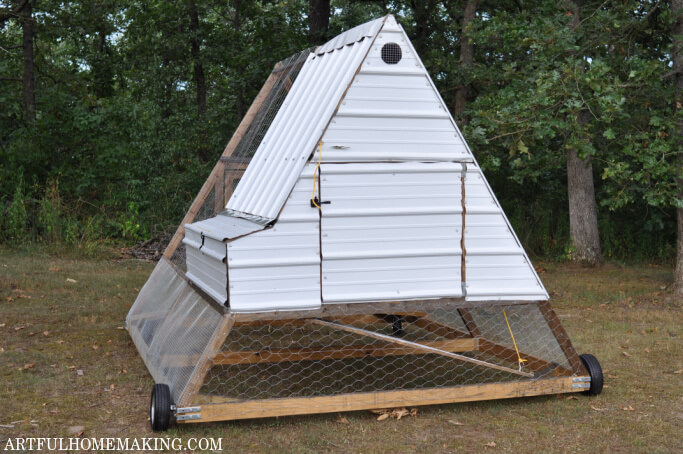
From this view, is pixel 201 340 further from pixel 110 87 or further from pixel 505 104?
pixel 110 87

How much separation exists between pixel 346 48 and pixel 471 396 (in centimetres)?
286

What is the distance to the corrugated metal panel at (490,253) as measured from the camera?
223 inches

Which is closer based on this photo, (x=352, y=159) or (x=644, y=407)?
(x=352, y=159)

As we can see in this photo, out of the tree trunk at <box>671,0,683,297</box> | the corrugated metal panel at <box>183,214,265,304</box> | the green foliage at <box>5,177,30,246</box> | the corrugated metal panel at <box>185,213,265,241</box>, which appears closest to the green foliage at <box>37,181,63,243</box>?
the green foliage at <box>5,177,30,246</box>

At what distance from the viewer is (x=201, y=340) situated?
5.62 metres

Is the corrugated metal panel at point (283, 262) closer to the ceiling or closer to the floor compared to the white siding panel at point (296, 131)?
closer to the floor

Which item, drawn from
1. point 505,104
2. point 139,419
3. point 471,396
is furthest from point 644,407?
point 505,104

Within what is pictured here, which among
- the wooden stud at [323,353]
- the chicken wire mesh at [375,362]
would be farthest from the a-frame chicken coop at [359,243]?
the wooden stud at [323,353]

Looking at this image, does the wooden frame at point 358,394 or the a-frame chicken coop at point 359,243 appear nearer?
the wooden frame at point 358,394

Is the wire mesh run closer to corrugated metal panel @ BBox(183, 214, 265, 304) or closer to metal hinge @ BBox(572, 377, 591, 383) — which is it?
corrugated metal panel @ BBox(183, 214, 265, 304)

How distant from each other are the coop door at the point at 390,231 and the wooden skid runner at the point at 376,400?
27.2 inches

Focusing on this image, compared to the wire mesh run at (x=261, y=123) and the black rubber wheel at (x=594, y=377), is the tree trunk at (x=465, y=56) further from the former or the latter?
the black rubber wheel at (x=594, y=377)

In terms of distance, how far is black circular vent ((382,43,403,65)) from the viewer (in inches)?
218

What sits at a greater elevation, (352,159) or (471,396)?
(352,159)
